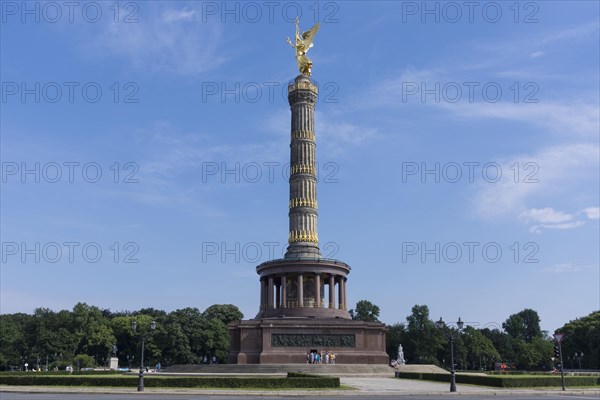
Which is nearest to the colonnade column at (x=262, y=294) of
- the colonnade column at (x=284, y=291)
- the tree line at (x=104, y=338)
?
the colonnade column at (x=284, y=291)

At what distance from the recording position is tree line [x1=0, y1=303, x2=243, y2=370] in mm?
76375

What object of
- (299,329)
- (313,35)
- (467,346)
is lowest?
(467,346)

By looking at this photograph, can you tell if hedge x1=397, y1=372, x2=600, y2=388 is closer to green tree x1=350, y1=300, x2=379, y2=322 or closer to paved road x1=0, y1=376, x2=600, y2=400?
paved road x1=0, y1=376, x2=600, y2=400

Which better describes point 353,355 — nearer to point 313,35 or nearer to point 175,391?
point 175,391

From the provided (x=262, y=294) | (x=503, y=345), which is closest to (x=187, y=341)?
(x=262, y=294)

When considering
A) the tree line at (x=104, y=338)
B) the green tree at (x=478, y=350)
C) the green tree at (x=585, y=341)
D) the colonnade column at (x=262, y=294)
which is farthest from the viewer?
the green tree at (x=478, y=350)

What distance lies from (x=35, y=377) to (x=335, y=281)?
29.9 m

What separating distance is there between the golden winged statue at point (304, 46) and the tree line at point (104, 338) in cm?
3758

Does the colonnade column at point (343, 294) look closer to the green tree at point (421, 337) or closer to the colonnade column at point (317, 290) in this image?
the colonnade column at point (317, 290)

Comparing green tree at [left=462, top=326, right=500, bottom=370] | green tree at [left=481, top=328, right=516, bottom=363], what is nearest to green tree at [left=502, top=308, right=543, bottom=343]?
green tree at [left=481, top=328, right=516, bottom=363]

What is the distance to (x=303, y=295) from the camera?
176 feet

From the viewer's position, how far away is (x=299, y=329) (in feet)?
158

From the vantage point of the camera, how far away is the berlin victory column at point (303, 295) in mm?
47906

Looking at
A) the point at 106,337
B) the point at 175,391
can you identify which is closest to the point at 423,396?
the point at 175,391
